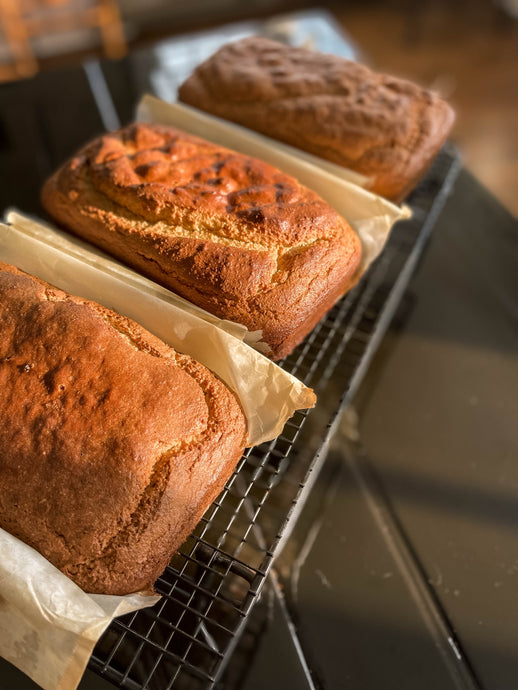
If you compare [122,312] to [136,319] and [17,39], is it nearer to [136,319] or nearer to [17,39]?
[136,319]

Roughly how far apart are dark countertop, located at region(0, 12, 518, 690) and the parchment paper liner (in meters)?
0.23

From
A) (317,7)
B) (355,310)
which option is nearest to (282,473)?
(355,310)

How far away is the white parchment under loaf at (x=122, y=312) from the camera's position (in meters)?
0.86

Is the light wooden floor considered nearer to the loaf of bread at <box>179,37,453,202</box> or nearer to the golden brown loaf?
the loaf of bread at <box>179,37,453,202</box>

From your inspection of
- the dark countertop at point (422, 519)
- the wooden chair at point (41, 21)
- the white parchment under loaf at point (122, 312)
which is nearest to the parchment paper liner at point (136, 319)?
the white parchment under loaf at point (122, 312)

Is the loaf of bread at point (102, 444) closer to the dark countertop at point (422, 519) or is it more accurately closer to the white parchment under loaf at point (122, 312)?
the white parchment under loaf at point (122, 312)

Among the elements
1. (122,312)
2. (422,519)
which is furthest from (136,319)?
(422,519)

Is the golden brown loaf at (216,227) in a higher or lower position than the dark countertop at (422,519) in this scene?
higher

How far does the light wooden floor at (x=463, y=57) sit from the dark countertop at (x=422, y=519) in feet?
6.24

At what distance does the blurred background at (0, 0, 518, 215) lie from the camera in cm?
351

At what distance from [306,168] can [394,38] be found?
344cm

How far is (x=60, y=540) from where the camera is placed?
3.06 ft

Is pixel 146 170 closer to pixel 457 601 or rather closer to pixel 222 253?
pixel 222 253

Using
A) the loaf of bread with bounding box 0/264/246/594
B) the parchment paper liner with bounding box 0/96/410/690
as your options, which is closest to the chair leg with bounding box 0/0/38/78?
the parchment paper liner with bounding box 0/96/410/690
